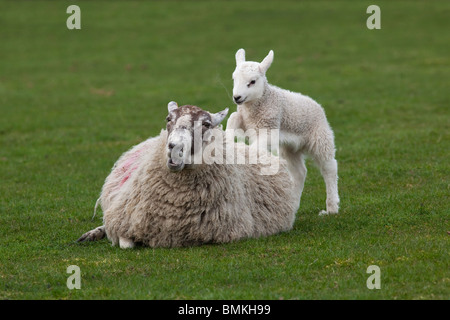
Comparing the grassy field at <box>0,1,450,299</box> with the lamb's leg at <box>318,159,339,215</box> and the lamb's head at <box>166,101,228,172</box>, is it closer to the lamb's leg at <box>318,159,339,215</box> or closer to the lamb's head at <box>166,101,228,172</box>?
the lamb's leg at <box>318,159,339,215</box>

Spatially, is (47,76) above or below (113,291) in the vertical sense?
above

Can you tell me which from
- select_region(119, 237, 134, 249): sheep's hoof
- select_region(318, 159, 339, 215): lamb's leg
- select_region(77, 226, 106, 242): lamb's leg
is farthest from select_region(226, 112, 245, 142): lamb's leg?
select_region(119, 237, 134, 249): sheep's hoof

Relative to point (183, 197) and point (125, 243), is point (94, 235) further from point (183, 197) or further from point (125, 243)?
point (183, 197)

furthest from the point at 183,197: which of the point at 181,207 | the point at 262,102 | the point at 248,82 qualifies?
the point at 262,102

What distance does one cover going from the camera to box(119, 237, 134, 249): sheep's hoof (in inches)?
338

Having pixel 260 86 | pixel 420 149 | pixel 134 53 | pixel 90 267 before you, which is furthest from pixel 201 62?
pixel 90 267

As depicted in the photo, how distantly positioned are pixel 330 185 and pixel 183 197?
2.79 meters

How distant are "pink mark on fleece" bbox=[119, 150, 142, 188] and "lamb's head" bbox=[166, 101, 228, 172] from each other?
119 centimetres

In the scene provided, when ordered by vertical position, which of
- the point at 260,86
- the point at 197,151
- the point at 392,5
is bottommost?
the point at 197,151

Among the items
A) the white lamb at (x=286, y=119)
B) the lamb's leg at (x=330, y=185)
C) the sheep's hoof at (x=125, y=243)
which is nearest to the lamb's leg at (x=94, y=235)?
the sheep's hoof at (x=125, y=243)

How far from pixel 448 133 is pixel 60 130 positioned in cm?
922

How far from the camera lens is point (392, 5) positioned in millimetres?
40750

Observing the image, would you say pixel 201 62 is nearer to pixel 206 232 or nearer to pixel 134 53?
pixel 134 53

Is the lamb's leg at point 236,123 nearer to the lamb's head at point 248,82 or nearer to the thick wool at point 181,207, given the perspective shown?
the lamb's head at point 248,82
